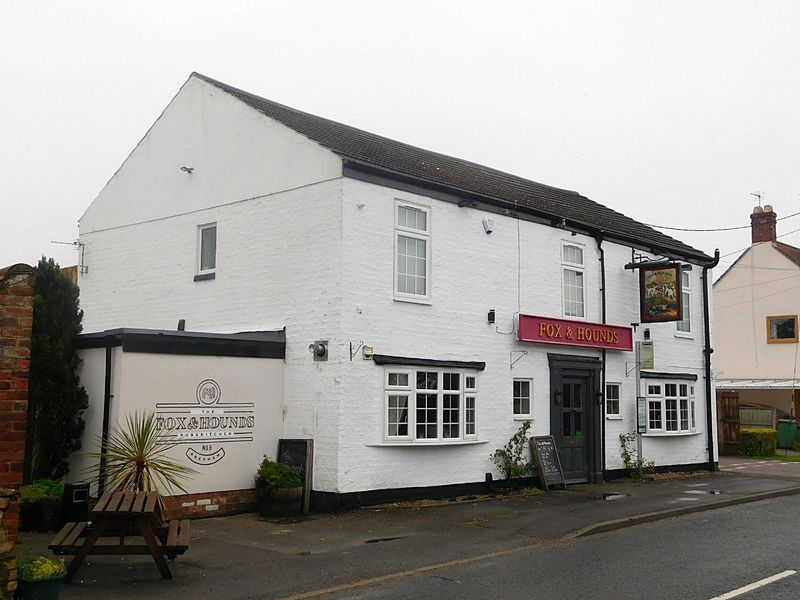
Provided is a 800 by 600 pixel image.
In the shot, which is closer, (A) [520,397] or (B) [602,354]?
(A) [520,397]

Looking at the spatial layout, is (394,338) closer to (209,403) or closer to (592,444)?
(209,403)

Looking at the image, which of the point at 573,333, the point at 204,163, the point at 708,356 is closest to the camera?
the point at 204,163

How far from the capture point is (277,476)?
1340 cm

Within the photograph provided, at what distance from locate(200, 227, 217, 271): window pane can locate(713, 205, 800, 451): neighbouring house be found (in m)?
23.0

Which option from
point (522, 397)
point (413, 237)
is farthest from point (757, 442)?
point (413, 237)

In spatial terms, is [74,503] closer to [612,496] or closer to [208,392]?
[208,392]

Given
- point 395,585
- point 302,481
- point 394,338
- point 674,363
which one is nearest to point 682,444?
point 674,363

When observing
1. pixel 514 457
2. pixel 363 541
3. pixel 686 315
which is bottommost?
pixel 363 541

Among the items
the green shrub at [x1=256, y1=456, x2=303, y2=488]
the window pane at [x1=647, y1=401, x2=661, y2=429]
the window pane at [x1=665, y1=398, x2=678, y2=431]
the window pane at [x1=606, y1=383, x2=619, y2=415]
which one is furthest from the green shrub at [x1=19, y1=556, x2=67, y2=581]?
the window pane at [x1=665, y1=398, x2=678, y2=431]

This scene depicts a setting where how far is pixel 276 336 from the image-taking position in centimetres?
1486

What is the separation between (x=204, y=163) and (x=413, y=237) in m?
4.94

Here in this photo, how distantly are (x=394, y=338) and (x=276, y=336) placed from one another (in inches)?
82.2

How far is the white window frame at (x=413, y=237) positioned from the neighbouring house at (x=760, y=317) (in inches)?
832

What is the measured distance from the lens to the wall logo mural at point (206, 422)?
12.9 metres
